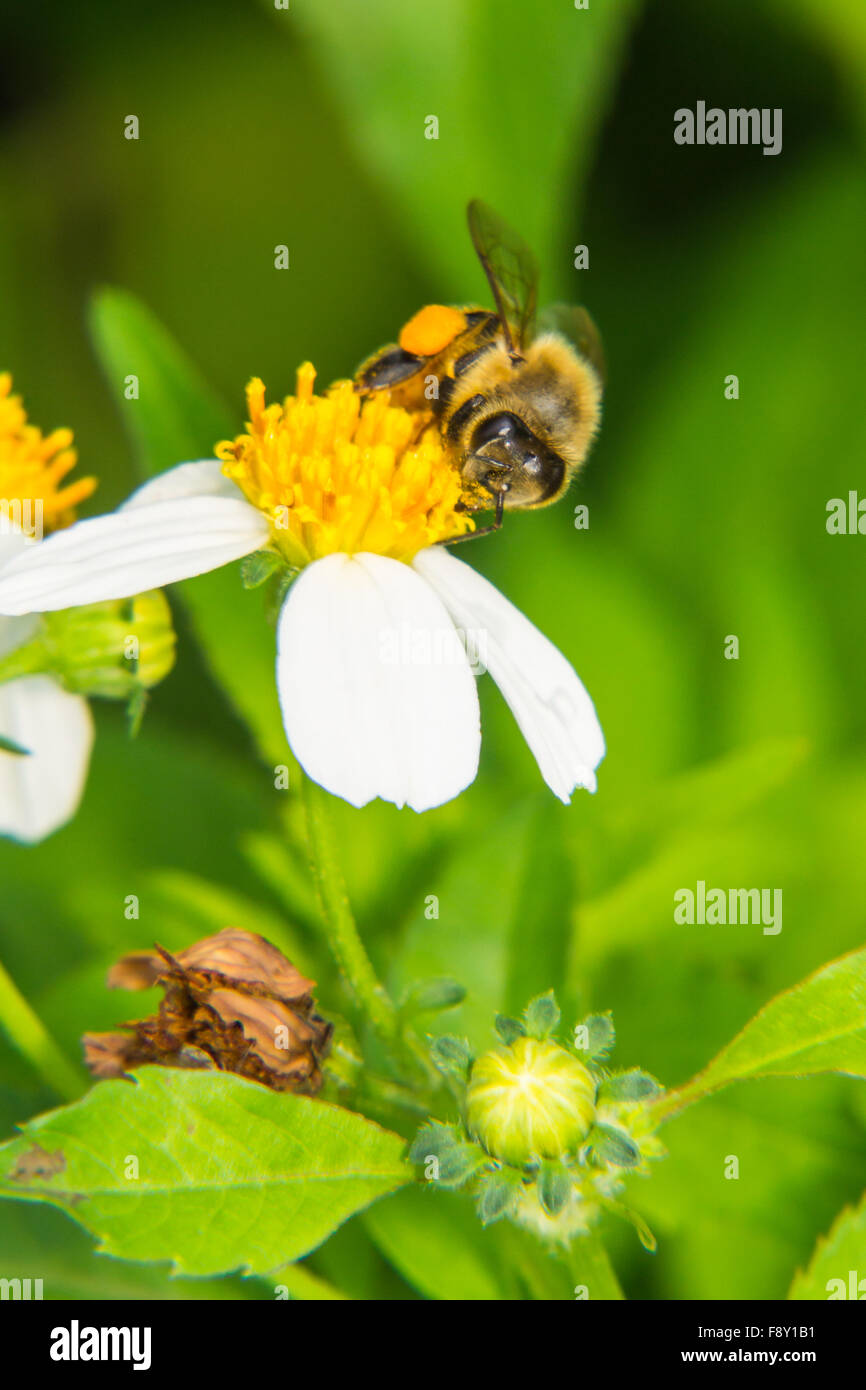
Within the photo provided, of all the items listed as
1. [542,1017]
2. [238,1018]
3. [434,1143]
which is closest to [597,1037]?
[542,1017]

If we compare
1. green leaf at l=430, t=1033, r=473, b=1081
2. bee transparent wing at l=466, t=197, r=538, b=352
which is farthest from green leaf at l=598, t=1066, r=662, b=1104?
bee transparent wing at l=466, t=197, r=538, b=352

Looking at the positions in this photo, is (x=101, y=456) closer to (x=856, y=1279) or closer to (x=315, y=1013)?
(x=315, y=1013)

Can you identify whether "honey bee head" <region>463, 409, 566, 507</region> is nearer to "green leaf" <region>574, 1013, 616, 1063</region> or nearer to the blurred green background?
the blurred green background

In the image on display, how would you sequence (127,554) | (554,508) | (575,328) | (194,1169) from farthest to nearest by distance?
(554,508)
(575,328)
(127,554)
(194,1169)

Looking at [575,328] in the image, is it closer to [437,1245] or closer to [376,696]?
[376,696]

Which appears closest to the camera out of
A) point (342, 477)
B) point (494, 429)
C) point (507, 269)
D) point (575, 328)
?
point (342, 477)

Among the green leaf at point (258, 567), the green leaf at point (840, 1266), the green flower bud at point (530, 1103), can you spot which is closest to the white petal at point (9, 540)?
the green leaf at point (258, 567)
